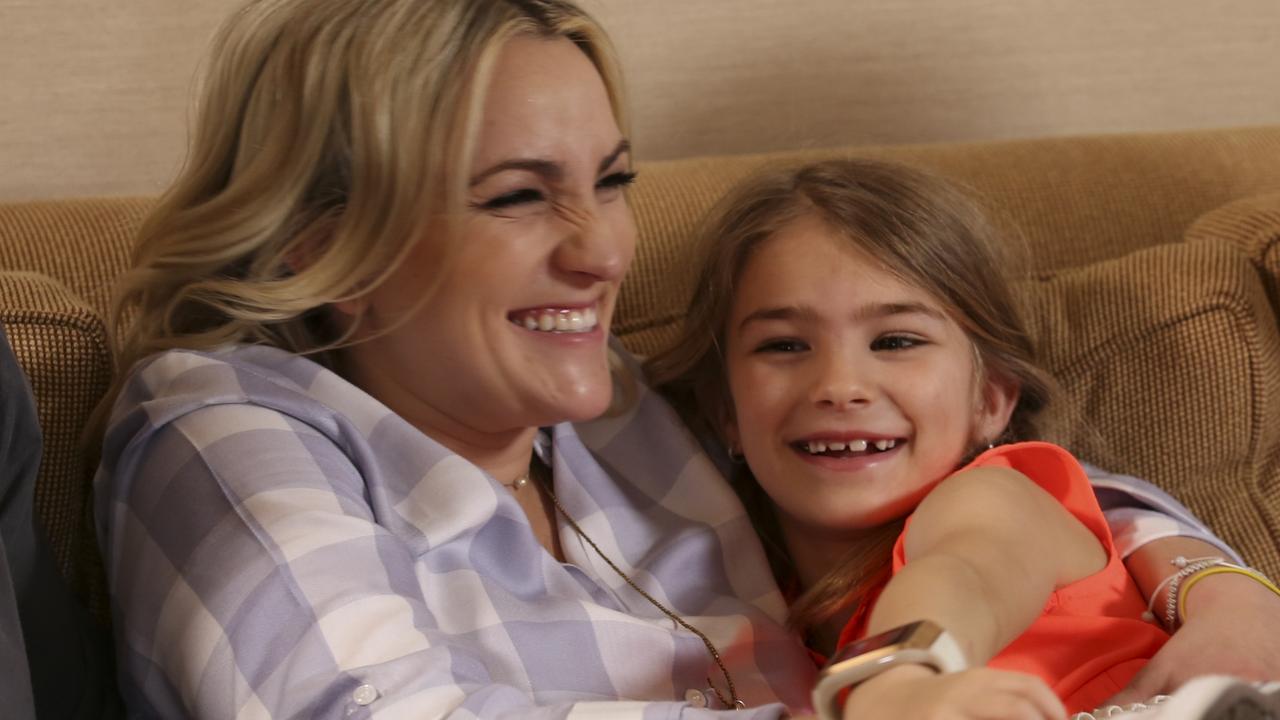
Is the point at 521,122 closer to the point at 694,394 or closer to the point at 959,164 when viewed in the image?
the point at 694,394

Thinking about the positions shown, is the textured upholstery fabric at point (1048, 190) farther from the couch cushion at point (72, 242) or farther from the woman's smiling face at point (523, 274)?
the couch cushion at point (72, 242)

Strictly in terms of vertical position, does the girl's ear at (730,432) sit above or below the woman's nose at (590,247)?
below

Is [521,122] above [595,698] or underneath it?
above

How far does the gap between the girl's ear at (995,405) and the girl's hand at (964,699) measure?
641 mm

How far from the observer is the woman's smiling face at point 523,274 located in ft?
4.02

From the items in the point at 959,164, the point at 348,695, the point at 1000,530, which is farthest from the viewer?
the point at 959,164

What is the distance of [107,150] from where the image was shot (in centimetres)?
176

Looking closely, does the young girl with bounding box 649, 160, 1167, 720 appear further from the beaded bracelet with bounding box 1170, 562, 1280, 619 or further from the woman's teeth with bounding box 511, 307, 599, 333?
the woman's teeth with bounding box 511, 307, 599, 333

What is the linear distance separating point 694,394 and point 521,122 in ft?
1.48

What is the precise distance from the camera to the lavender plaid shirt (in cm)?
96

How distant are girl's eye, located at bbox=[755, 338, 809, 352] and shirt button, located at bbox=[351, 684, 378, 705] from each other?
62 cm

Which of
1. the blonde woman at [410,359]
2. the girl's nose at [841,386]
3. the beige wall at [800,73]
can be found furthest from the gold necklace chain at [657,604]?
the beige wall at [800,73]

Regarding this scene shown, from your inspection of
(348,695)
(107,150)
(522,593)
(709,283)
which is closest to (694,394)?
(709,283)

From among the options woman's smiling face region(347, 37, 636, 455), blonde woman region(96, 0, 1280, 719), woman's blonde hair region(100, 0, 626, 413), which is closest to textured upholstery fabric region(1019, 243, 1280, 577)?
blonde woman region(96, 0, 1280, 719)
